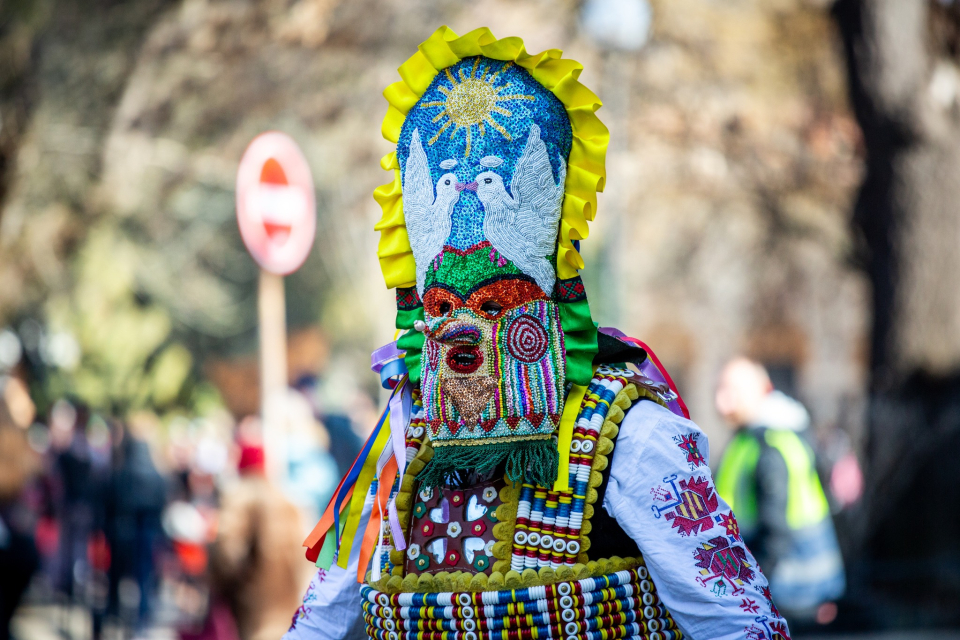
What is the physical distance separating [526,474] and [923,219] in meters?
7.45

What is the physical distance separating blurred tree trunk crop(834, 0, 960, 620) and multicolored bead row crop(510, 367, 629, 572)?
722 centimetres

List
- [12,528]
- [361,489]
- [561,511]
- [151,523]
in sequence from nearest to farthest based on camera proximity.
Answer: [561,511] < [361,489] < [12,528] < [151,523]

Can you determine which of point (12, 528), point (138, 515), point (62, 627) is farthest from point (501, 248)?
point (62, 627)

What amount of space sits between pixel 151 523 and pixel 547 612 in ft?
25.4

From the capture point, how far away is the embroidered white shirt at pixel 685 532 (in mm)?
2162

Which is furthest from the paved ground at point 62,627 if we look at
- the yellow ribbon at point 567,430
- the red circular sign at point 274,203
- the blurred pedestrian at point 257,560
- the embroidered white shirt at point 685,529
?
the embroidered white shirt at point 685,529

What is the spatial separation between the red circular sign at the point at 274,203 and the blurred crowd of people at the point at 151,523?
42.8 inches

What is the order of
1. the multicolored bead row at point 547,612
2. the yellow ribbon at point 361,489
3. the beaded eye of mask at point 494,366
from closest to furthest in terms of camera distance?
1. the multicolored bead row at point 547,612
2. the beaded eye of mask at point 494,366
3. the yellow ribbon at point 361,489

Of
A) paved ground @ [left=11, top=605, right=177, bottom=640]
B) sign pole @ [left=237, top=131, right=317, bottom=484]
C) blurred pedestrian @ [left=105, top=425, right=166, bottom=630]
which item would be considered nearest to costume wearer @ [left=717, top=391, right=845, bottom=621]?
sign pole @ [left=237, top=131, right=317, bottom=484]

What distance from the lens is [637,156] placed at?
16.0 m

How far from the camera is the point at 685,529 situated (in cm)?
221

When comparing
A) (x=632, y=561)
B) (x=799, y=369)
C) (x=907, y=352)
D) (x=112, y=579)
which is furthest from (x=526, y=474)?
(x=799, y=369)

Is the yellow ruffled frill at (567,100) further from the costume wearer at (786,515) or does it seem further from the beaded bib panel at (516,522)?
the costume wearer at (786,515)

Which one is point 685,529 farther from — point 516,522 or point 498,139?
point 498,139
